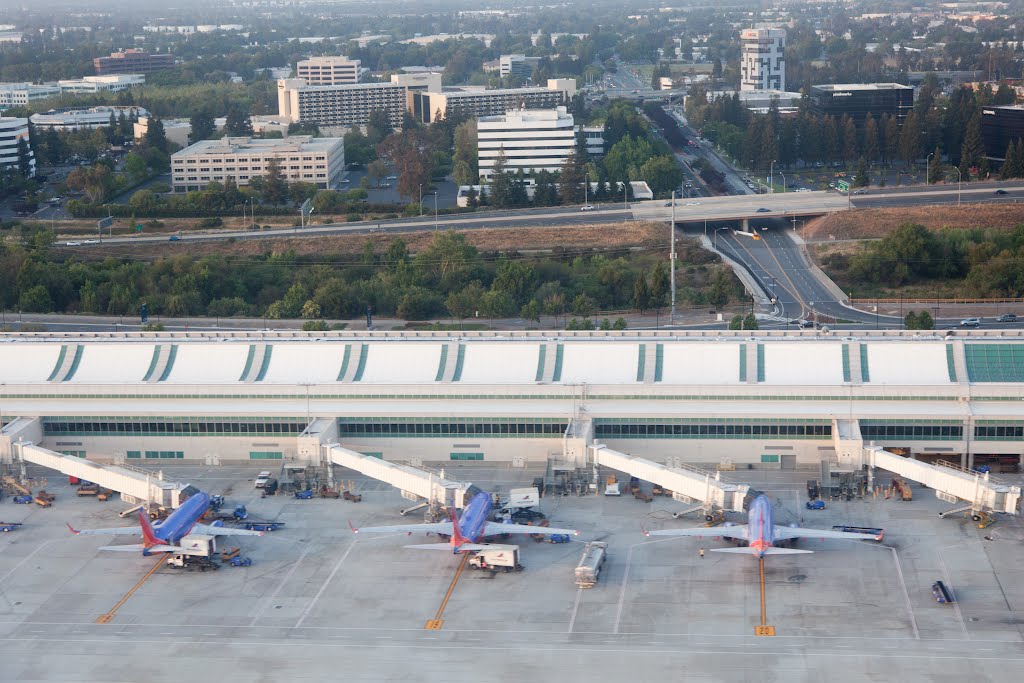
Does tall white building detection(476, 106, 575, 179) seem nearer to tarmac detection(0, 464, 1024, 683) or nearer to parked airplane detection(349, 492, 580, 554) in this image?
tarmac detection(0, 464, 1024, 683)

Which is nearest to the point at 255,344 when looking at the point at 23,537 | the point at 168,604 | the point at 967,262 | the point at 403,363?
the point at 403,363

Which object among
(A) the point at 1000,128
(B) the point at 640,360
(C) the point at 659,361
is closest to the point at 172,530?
(B) the point at 640,360

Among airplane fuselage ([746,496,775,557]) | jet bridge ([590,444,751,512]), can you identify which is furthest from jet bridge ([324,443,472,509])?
airplane fuselage ([746,496,775,557])

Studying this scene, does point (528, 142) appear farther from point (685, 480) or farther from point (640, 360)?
point (685, 480)

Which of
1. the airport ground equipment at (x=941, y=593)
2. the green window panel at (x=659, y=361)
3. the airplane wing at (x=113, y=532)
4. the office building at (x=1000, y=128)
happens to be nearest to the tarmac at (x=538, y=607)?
the airport ground equipment at (x=941, y=593)

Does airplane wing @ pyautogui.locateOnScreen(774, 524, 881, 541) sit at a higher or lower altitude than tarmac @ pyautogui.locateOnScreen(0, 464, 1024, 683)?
higher

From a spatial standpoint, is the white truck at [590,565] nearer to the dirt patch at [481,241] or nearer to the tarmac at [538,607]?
the tarmac at [538,607]
